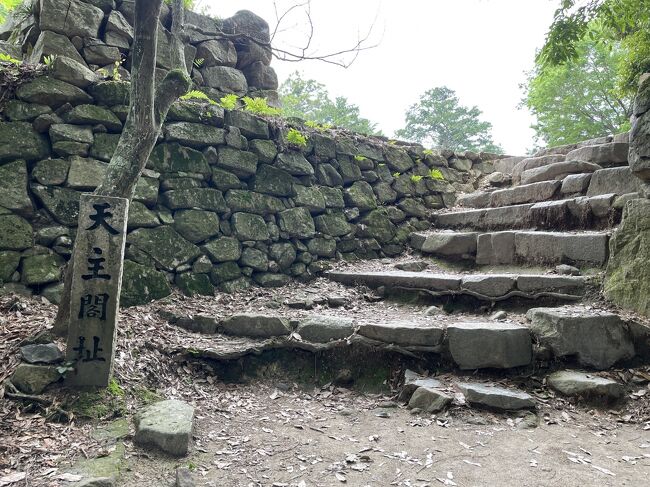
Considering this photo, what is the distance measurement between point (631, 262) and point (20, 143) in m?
6.48

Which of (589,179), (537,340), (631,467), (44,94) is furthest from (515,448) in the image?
(44,94)

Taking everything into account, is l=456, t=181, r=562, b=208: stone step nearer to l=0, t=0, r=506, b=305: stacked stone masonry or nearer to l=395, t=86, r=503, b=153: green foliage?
l=0, t=0, r=506, b=305: stacked stone masonry

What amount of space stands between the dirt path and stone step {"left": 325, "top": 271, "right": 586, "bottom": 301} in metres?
1.46

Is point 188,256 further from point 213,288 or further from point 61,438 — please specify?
point 61,438

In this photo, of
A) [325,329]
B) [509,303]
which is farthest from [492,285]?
[325,329]

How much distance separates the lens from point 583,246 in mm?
4785

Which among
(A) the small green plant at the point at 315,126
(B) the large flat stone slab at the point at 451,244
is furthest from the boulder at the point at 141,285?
(B) the large flat stone slab at the point at 451,244

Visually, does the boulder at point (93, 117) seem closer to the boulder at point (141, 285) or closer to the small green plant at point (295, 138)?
the boulder at point (141, 285)

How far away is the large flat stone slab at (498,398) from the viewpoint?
A: 131 inches

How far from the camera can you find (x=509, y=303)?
4.56 m

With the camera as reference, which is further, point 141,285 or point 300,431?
point 141,285

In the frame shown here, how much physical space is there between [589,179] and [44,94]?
23.6ft

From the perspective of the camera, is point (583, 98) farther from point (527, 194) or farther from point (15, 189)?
point (15, 189)

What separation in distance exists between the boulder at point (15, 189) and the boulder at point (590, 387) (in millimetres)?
5484
